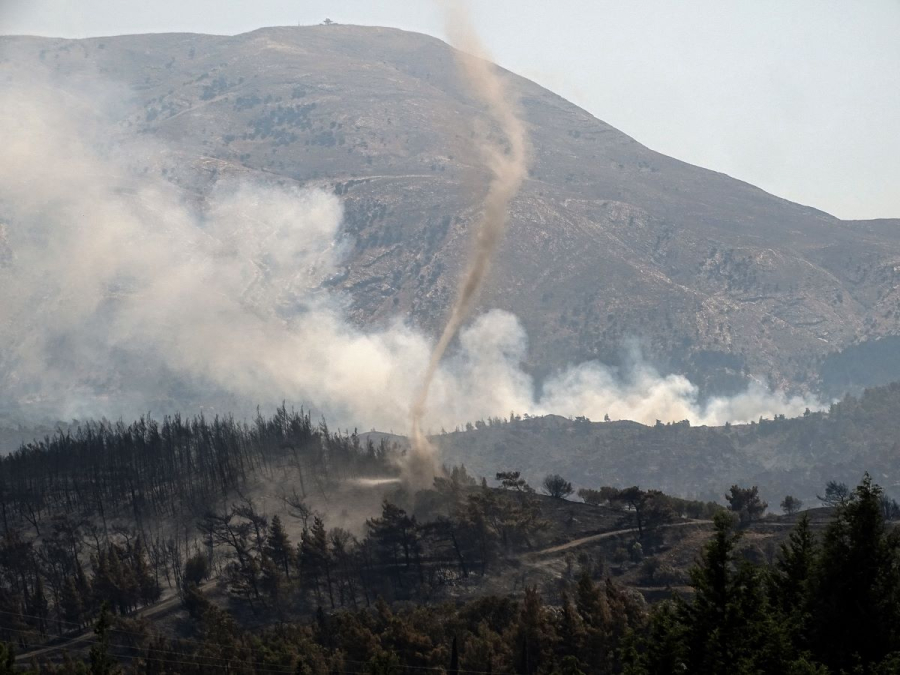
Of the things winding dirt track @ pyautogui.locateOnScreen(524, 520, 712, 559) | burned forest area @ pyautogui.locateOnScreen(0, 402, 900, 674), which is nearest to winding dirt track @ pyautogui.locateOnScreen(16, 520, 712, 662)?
winding dirt track @ pyautogui.locateOnScreen(524, 520, 712, 559)

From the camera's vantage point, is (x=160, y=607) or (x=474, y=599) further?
(x=160, y=607)

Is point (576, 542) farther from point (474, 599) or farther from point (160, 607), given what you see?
point (160, 607)

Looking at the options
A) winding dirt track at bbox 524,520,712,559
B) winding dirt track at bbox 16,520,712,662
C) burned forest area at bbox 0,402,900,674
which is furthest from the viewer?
winding dirt track at bbox 524,520,712,559

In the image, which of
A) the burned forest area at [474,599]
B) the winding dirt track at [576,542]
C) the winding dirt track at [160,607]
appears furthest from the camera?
the winding dirt track at [576,542]

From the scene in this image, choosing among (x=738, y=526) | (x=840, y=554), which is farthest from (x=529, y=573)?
(x=840, y=554)

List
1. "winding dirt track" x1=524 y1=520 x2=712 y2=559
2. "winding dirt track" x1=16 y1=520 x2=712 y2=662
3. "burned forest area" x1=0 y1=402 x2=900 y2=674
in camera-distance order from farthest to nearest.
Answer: "winding dirt track" x1=524 y1=520 x2=712 y2=559
"winding dirt track" x1=16 y1=520 x2=712 y2=662
"burned forest area" x1=0 y1=402 x2=900 y2=674

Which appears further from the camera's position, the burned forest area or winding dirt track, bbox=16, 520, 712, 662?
winding dirt track, bbox=16, 520, 712, 662

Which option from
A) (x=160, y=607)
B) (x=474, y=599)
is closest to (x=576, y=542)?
(x=474, y=599)

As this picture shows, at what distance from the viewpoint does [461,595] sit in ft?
579

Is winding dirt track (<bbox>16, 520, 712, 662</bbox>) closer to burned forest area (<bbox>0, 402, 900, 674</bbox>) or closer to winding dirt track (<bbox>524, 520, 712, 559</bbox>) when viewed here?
winding dirt track (<bbox>524, 520, 712, 559</bbox>)

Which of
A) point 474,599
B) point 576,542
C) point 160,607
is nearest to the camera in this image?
point 474,599

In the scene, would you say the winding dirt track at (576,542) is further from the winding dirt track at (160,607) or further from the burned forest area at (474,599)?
the burned forest area at (474,599)

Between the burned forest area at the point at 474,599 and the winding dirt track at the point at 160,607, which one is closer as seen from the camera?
the burned forest area at the point at 474,599

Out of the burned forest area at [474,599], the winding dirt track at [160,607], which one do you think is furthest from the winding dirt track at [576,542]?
the burned forest area at [474,599]
